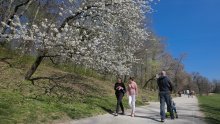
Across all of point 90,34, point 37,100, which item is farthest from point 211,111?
point 37,100

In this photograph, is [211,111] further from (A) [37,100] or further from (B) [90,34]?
(A) [37,100]

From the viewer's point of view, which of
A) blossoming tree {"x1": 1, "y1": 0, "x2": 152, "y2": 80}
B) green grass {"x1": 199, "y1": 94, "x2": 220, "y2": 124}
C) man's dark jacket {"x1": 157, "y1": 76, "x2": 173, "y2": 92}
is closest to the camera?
man's dark jacket {"x1": 157, "y1": 76, "x2": 173, "y2": 92}

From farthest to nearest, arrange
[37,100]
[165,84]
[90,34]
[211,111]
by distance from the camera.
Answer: [211,111] → [90,34] → [165,84] → [37,100]

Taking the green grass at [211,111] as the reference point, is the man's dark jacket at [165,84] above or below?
above

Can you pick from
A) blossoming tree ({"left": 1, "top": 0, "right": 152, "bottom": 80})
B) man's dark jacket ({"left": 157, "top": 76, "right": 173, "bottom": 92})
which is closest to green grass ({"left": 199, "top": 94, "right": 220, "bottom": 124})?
man's dark jacket ({"left": 157, "top": 76, "right": 173, "bottom": 92})

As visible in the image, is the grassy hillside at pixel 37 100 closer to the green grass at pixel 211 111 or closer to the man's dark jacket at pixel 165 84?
the man's dark jacket at pixel 165 84

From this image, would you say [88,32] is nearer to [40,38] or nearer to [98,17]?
[98,17]

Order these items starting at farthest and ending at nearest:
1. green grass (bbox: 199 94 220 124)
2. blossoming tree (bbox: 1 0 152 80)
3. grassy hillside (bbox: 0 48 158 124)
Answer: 1. green grass (bbox: 199 94 220 124)
2. blossoming tree (bbox: 1 0 152 80)
3. grassy hillside (bbox: 0 48 158 124)

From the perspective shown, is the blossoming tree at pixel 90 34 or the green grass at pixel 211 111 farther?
the green grass at pixel 211 111

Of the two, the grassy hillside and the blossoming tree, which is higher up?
the blossoming tree

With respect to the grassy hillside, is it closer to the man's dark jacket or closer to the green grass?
the man's dark jacket

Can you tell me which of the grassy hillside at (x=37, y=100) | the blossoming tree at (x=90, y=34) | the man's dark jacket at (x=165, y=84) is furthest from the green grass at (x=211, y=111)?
the blossoming tree at (x=90, y=34)

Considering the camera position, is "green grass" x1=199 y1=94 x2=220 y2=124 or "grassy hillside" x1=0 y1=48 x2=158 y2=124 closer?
"grassy hillside" x1=0 y1=48 x2=158 y2=124

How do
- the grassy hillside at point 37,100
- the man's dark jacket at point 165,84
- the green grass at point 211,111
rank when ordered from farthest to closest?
1. the green grass at point 211,111
2. the man's dark jacket at point 165,84
3. the grassy hillside at point 37,100
